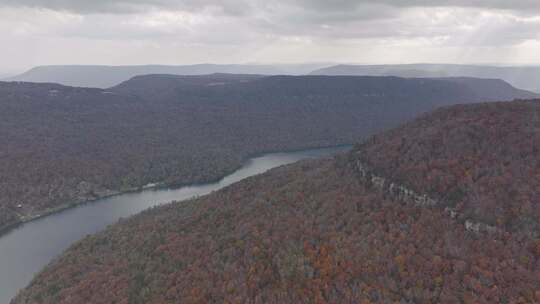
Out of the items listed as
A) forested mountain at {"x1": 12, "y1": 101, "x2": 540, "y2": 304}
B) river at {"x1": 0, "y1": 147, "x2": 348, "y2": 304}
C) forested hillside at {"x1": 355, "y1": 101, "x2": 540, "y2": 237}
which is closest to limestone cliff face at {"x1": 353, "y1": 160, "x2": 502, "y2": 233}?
forested mountain at {"x1": 12, "y1": 101, "x2": 540, "y2": 304}

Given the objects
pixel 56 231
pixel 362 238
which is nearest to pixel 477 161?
pixel 362 238

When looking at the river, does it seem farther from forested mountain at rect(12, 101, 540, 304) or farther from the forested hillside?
the forested hillside

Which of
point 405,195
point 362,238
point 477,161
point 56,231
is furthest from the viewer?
point 56,231

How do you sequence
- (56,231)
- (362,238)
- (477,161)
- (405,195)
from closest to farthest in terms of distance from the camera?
(362,238) → (477,161) → (405,195) → (56,231)

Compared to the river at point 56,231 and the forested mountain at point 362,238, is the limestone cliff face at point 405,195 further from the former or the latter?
the river at point 56,231

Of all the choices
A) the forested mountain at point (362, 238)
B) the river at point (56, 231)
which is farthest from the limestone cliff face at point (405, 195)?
the river at point (56, 231)

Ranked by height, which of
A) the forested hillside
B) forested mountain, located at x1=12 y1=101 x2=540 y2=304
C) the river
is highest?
the forested hillside

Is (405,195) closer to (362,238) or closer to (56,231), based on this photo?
(362,238)
